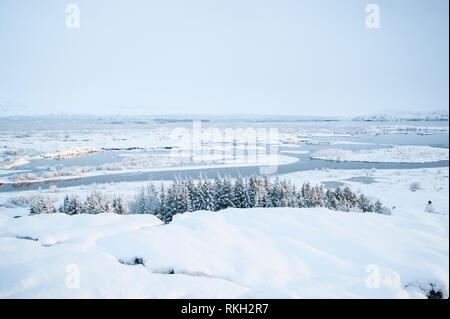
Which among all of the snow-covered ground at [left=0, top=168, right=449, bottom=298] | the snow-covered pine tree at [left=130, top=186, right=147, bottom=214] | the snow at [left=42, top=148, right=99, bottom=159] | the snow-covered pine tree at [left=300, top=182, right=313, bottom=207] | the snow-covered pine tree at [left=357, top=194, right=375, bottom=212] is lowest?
the snow-covered pine tree at [left=130, top=186, right=147, bottom=214]

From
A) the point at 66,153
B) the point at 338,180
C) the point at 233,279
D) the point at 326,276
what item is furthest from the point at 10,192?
the point at 338,180

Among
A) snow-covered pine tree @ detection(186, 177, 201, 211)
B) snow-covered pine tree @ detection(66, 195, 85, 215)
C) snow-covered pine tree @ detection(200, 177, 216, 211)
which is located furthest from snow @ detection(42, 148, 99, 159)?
snow-covered pine tree @ detection(200, 177, 216, 211)

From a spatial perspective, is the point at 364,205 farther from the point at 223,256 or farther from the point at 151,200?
the point at 151,200

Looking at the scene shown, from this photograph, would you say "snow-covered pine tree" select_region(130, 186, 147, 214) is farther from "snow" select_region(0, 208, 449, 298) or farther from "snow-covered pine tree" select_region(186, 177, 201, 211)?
"snow" select_region(0, 208, 449, 298)

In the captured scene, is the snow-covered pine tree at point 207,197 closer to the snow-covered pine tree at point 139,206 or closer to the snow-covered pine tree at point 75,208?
the snow-covered pine tree at point 139,206

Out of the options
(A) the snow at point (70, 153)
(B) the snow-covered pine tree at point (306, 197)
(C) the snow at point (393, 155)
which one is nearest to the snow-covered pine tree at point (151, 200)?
(B) the snow-covered pine tree at point (306, 197)

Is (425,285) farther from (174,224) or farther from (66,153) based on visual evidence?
(66,153)

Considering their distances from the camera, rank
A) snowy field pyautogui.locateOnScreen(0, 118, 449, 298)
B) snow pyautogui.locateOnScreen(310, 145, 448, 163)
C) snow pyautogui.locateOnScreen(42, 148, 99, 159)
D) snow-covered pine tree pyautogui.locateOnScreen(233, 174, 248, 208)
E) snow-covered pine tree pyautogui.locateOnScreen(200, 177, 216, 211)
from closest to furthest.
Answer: snowy field pyautogui.locateOnScreen(0, 118, 449, 298) → snow-covered pine tree pyautogui.locateOnScreen(200, 177, 216, 211) → snow-covered pine tree pyautogui.locateOnScreen(233, 174, 248, 208) → snow pyautogui.locateOnScreen(42, 148, 99, 159) → snow pyautogui.locateOnScreen(310, 145, 448, 163)
